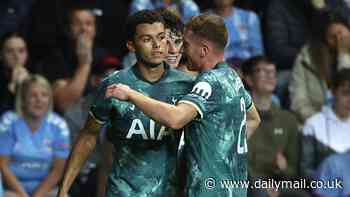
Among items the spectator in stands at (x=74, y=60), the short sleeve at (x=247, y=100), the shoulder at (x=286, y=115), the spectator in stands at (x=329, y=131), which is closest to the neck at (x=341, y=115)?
the spectator in stands at (x=329, y=131)

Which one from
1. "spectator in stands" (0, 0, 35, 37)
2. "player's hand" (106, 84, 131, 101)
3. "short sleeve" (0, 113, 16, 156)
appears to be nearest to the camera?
"player's hand" (106, 84, 131, 101)

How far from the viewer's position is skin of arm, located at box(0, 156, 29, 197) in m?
9.07

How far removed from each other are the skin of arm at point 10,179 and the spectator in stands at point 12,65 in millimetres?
857

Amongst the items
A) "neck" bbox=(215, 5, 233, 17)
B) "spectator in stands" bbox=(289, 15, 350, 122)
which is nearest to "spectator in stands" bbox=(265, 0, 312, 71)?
"spectator in stands" bbox=(289, 15, 350, 122)

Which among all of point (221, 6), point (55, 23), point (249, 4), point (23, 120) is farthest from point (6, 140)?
point (249, 4)

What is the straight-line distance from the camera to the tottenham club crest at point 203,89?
5.66 m

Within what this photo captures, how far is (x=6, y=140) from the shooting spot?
927 cm

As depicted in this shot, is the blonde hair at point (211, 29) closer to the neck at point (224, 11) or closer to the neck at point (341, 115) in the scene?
the neck at point (341, 115)

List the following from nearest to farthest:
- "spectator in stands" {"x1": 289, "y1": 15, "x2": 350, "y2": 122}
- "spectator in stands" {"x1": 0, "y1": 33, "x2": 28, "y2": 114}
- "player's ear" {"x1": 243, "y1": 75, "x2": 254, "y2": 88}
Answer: "player's ear" {"x1": 243, "y1": 75, "x2": 254, "y2": 88}, "spectator in stands" {"x1": 0, "y1": 33, "x2": 28, "y2": 114}, "spectator in stands" {"x1": 289, "y1": 15, "x2": 350, "y2": 122}

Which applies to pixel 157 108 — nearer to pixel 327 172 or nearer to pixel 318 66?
pixel 327 172

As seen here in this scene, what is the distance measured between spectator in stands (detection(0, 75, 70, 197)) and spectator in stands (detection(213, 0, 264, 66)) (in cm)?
202

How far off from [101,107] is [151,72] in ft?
1.21

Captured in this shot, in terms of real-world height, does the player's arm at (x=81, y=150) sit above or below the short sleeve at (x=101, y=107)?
below

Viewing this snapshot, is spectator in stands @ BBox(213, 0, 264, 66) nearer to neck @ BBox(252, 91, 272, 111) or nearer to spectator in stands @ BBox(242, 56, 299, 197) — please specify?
spectator in stands @ BBox(242, 56, 299, 197)
